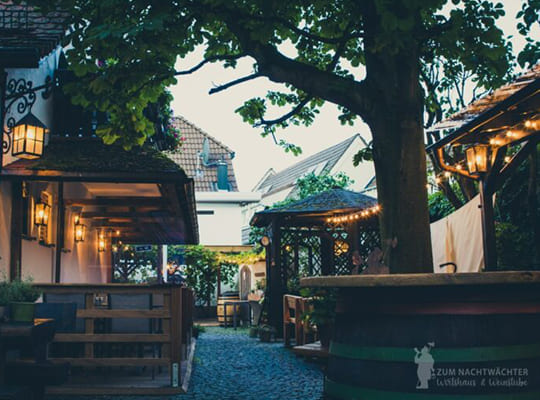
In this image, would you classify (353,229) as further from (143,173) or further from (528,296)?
(528,296)

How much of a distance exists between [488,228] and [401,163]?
486 centimetres

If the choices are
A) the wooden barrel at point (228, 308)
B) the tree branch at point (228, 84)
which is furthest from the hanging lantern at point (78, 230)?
the tree branch at point (228, 84)

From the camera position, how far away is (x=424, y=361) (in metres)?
2.70

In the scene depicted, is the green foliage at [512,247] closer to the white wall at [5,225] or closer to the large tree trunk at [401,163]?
the large tree trunk at [401,163]

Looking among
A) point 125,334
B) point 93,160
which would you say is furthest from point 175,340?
point 93,160

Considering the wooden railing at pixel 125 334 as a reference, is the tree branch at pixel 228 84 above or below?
above

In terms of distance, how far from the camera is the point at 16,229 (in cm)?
788

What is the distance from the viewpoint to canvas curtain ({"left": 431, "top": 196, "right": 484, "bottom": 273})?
9062 mm

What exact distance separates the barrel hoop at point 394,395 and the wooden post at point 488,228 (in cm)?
571

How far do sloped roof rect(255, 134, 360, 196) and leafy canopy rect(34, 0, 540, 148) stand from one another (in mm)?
26031

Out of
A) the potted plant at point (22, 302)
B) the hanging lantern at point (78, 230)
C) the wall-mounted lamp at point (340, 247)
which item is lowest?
the potted plant at point (22, 302)

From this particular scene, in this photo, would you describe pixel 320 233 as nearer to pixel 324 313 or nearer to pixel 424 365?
pixel 324 313

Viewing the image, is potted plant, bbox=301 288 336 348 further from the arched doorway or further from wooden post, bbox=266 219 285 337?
the arched doorway

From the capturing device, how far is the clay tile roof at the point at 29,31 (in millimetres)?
6895
